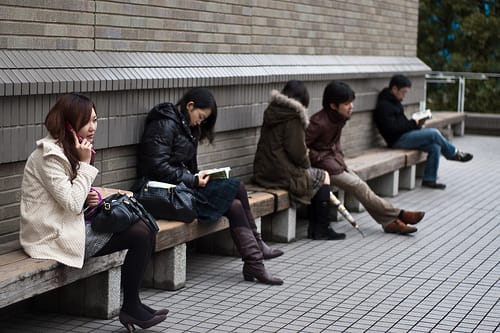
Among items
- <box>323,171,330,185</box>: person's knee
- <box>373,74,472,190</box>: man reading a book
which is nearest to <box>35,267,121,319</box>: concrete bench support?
<box>323,171,330,185</box>: person's knee

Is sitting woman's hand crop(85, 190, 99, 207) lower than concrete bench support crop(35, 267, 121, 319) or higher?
higher

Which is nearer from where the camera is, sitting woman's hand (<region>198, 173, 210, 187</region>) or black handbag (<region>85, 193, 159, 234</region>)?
black handbag (<region>85, 193, 159, 234</region>)

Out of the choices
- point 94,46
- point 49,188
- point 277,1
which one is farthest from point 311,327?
point 277,1

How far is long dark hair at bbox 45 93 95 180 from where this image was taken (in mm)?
5730

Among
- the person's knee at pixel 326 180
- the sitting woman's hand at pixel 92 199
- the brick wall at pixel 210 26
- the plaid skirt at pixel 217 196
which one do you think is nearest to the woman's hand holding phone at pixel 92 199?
the sitting woman's hand at pixel 92 199

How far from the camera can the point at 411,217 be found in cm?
966

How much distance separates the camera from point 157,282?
23.8ft

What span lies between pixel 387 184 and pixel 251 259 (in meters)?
4.90

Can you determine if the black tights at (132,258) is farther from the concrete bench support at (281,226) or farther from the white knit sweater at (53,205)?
the concrete bench support at (281,226)

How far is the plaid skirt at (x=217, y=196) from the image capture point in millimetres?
7523

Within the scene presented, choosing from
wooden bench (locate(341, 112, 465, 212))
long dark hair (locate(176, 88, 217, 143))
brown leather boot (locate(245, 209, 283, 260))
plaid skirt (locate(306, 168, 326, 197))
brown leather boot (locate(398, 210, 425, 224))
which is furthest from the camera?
wooden bench (locate(341, 112, 465, 212))

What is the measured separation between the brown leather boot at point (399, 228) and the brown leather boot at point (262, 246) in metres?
1.57

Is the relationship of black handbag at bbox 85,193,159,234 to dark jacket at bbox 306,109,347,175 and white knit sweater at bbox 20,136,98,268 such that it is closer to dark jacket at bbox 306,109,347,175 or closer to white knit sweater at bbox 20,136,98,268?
white knit sweater at bbox 20,136,98,268

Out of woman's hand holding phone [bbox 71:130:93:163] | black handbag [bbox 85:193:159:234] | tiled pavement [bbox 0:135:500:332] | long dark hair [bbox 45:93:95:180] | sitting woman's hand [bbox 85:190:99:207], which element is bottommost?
tiled pavement [bbox 0:135:500:332]
